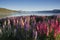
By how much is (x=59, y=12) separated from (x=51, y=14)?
0.41ft

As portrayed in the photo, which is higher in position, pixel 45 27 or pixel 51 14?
pixel 45 27

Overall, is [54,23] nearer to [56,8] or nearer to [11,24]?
[11,24]

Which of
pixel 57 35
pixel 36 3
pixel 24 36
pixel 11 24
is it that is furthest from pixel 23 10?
pixel 57 35

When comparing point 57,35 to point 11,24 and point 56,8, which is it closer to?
point 11,24

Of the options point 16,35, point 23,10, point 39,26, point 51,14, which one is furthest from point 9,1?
point 39,26

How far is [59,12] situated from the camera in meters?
1.93

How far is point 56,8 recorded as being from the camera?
1887 mm

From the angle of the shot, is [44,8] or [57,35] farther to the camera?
[44,8]

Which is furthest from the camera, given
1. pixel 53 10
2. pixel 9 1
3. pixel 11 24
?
pixel 53 10

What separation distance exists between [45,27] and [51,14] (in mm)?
816

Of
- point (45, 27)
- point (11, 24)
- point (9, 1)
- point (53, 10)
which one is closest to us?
point (45, 27)

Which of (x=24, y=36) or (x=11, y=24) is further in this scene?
(x=11, y=24)

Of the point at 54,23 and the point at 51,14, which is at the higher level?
the point at 54,23

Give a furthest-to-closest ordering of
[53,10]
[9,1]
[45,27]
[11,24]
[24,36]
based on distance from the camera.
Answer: [53,10], [9,1], [11,24], [24,36], [45,27]
